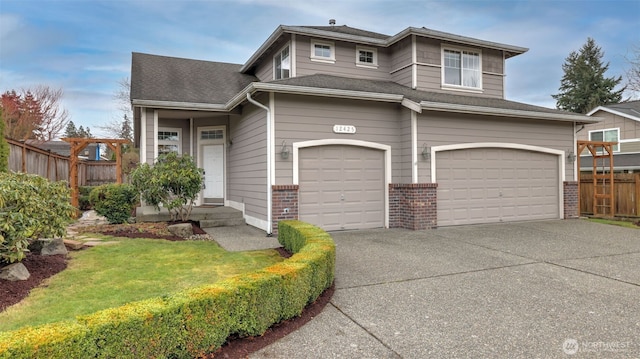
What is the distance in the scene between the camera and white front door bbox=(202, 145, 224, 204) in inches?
463

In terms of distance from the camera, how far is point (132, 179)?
919cm

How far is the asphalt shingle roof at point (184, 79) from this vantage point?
1015 centimetres

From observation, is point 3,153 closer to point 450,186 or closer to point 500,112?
point 450,186

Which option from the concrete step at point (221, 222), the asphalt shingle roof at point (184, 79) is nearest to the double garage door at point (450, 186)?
the concrete step at point (221, 222)

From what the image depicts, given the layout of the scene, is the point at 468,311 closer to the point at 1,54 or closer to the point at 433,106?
the point at 433,106

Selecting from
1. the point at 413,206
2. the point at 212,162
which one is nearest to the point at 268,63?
the point at 212,162

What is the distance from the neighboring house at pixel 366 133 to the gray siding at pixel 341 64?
4 cm

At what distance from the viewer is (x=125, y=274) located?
514 cm

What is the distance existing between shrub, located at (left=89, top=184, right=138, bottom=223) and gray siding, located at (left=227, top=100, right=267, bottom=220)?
2647mm

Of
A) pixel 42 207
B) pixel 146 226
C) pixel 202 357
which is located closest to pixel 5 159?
pixel 146 226

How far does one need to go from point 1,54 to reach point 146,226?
68.7 ft

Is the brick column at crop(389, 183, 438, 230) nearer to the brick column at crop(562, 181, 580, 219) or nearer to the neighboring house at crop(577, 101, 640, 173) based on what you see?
the brick column at crop(562, 181, 580, 219)

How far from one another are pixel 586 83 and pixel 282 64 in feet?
110

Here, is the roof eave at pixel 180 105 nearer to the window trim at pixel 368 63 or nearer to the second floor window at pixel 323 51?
the second floor window at pixel 323 51
